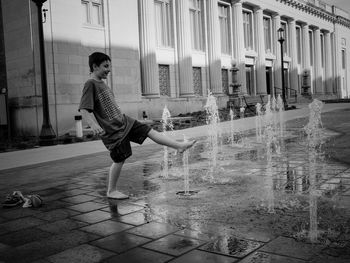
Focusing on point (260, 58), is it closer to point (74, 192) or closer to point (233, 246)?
point (74, 192)

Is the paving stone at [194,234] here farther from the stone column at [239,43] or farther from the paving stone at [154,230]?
the stone column at [239,43]

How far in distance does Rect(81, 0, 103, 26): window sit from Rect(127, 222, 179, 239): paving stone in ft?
51.2

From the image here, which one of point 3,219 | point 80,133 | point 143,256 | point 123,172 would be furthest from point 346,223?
point 80,133

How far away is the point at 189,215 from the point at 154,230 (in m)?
0.54

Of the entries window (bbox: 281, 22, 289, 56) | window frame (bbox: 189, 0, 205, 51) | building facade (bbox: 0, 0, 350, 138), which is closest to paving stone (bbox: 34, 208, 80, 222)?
building facade (bbox: 0, 0, 350, 138)

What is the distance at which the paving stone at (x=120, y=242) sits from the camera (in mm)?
3129

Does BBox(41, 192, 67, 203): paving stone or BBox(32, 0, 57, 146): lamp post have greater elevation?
BBox(32, 0, 57, 146): lamp post

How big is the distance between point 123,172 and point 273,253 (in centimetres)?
440

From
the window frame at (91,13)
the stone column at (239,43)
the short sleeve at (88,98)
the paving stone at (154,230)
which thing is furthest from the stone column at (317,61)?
the paving stone at (154,230)

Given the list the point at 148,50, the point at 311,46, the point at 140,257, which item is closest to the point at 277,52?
the point at 311,46

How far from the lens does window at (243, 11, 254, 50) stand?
107 feet

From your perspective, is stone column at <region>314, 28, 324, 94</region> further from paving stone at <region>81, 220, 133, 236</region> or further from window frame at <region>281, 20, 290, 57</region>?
paving stone at <region>81, 220, 133, 236</region>

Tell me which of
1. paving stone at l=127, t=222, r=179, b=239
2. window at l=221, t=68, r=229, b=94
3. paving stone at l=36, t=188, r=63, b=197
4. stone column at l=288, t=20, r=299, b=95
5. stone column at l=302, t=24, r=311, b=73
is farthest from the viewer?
stone column at l=302, t=24, r=311, b=73

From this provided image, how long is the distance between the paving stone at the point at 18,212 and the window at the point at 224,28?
87.2 ft
